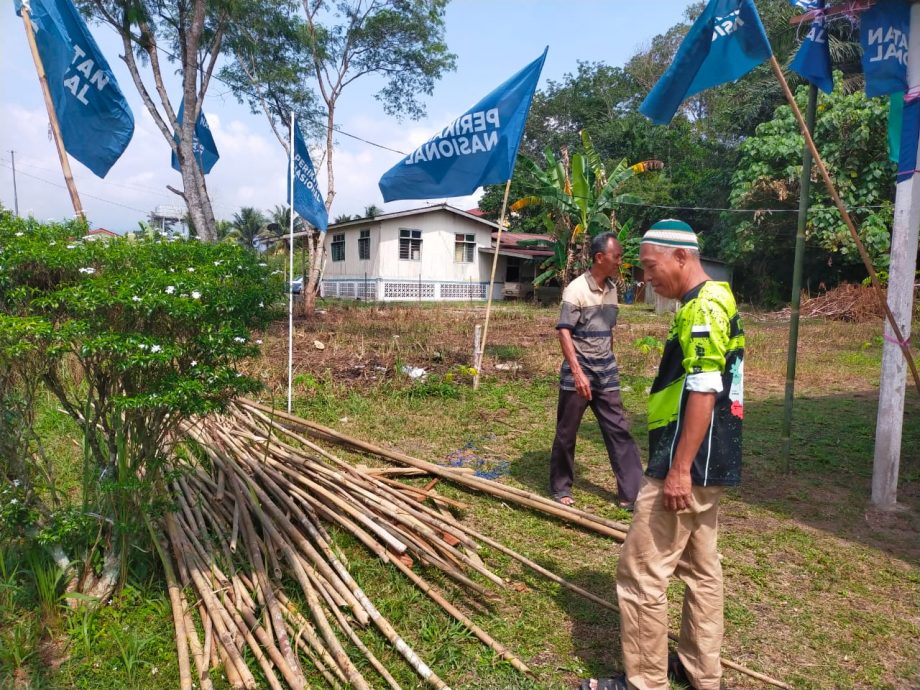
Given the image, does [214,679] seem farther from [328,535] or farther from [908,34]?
[908,34]

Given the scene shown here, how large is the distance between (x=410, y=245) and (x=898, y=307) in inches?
1010

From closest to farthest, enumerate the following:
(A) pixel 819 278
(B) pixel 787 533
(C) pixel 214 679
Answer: (C) pixel 214 679, (B) pixel 787 533, (A) pixel 819 278

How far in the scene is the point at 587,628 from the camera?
309 centimetres

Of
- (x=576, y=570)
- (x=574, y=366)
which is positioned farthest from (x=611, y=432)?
(x=576, y=570)

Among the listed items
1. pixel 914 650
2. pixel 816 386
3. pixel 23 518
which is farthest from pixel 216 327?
pixel 816 386

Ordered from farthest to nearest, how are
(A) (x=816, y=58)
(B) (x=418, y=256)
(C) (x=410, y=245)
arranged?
(B) (x=418, y=256), (C) (x=410, y=245), (A) (x=816, y=58)

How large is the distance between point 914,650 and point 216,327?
3.49 meters

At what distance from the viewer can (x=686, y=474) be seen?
7.70ft

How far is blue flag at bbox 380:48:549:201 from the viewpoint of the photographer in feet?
23.7

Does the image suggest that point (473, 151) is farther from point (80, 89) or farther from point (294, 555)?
point (294, 555)

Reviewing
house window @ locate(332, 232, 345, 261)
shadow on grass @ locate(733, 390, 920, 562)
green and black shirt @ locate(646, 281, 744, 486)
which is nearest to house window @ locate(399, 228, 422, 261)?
house window @ locate(332, 232, 345, 261)

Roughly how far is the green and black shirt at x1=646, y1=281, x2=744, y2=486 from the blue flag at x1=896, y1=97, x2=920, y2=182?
9.50ft

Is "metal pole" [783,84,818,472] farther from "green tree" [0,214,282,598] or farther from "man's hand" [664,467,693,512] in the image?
"green tree" [0,214,282,598]

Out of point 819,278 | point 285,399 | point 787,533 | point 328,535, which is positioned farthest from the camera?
point 819,278
